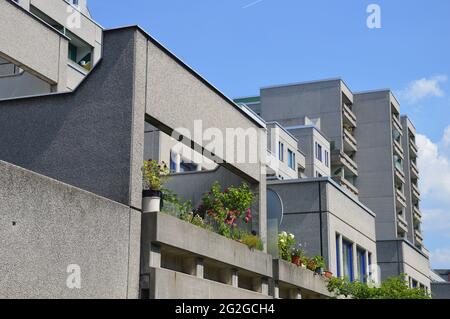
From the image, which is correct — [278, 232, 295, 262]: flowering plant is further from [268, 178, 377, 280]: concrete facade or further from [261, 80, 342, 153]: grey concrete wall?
[261, 80, 342, 153]: grey concrete wall

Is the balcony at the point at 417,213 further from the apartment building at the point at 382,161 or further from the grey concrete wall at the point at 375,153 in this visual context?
the grey concrete wall at the point at 375,153

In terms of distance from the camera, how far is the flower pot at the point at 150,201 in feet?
62.8

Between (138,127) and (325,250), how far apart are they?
14.2m

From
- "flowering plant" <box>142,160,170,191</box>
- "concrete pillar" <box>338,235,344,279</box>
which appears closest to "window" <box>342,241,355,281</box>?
"concrete pillar" <box>338,235,344,279</box>

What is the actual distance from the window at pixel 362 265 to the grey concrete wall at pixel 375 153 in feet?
181

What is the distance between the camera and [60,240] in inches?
634

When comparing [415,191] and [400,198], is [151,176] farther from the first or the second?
[415,191]

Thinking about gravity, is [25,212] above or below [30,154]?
below

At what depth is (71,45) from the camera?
44.2m

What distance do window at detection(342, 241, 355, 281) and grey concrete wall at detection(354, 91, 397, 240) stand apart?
56806 millimetres

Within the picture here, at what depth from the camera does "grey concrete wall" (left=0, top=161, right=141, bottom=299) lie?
580 inches
